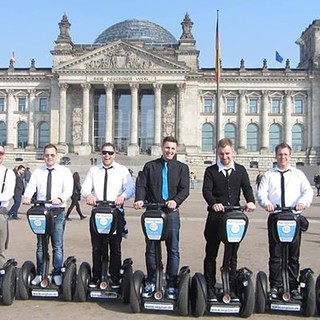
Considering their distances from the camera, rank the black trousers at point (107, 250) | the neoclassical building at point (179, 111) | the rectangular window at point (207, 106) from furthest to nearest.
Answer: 1. the rectangular window at point (207, 106)
2. the neoclassical building at point (179, 111)
3. the black trousers at point (107, 250)

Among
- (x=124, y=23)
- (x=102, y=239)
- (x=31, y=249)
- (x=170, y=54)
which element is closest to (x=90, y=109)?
(x=170, y=54)

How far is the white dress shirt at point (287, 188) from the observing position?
7441 millimetres

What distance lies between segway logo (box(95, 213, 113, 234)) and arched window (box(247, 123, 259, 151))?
66198 millimetres

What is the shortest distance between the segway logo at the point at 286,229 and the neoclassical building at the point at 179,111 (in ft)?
201

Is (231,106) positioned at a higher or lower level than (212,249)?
higher

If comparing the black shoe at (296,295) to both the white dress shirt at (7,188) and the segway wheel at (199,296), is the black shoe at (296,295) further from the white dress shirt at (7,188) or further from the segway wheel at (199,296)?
the white dress shirt at (7,188)

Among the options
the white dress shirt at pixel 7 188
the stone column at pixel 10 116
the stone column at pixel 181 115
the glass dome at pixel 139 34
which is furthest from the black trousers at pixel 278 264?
the glass dome at pixel 139 34

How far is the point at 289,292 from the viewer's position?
7227 millimetres

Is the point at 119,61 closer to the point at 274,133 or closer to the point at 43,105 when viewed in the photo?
the point at 43,105

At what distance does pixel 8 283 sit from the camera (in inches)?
290

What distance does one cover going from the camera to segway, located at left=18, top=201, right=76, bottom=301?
7.59m

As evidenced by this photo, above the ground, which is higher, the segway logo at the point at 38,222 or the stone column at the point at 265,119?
the stone column at the point at 265,119

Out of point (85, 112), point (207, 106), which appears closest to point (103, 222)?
point (85, 112)

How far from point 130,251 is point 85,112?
57661 mm
